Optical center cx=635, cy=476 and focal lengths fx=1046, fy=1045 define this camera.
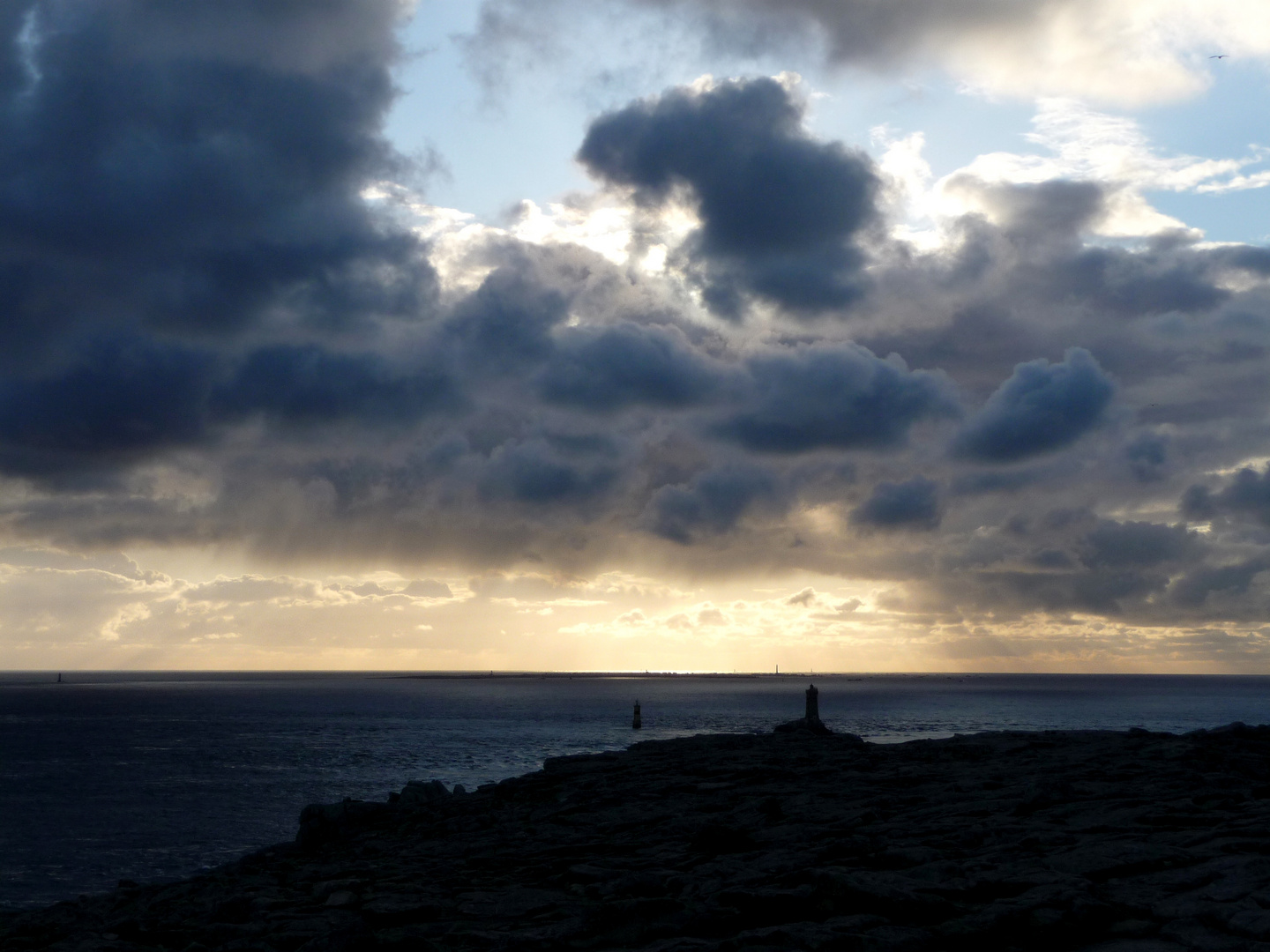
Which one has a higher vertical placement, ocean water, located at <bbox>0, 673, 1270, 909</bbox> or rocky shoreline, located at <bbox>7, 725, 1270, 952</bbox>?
rocky shoreline, located at <bbox>7, 725, 1270, 952</bbox>

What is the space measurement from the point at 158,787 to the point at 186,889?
35092 millimetres

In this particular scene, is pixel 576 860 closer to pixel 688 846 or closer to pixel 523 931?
pixel 688 846

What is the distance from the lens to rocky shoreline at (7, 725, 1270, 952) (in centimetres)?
1067

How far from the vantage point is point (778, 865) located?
47.7ft

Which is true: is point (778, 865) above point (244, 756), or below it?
above

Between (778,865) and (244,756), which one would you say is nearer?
(778,865)

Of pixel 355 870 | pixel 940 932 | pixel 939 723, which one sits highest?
pixel 940 932

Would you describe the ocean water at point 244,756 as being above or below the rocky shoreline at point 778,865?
below

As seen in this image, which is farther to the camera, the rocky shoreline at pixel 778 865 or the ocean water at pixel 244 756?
the ocean water at pixel 244 756

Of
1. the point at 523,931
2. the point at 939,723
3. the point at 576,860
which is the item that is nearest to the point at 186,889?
the point at 576,860

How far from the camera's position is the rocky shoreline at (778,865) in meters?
10.7

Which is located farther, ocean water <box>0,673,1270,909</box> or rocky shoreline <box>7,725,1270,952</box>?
ocean water <box>0,673,1270,909</box>

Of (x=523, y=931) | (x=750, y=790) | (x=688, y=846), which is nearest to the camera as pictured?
(x=523, y=931)

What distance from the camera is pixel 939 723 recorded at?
93688 millimetres
